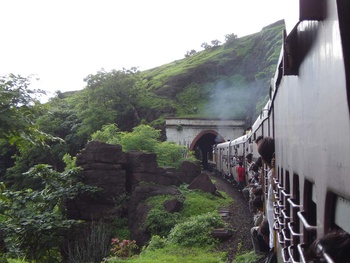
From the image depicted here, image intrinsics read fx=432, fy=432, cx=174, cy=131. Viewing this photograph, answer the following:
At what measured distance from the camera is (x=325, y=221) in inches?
55.1

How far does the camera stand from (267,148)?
15.2 feet

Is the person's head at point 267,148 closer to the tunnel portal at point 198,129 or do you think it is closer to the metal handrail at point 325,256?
the metal handrail at point 325,256

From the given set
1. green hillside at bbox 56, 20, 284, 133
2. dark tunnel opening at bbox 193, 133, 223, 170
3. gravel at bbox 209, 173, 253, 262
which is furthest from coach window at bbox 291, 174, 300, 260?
dark tunnel opening at bbox 193, 133, 223, 170

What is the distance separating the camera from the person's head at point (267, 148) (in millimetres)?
4574

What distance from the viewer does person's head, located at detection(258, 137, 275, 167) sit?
180 inches

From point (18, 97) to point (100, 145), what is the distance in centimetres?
803

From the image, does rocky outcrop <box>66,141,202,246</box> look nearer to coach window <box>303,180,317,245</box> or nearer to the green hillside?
coach window <box>303,180,317,245</box>

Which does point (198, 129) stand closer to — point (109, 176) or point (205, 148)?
point (205, 148)

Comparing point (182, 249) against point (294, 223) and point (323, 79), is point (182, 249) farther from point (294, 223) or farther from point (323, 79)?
point (323, 79)

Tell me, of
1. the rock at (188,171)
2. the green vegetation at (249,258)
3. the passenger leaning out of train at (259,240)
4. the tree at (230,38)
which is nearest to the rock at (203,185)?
the rock at (188,171)

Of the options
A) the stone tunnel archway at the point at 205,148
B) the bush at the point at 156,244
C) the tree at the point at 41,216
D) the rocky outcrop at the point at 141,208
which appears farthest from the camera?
the stone tunnel archway at the point at 205,148

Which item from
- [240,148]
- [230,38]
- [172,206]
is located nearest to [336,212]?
[172,206]

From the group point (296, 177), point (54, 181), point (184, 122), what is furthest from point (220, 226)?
point (184, 122)

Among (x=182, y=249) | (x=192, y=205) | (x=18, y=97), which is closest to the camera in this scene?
(x=18, y=97)
